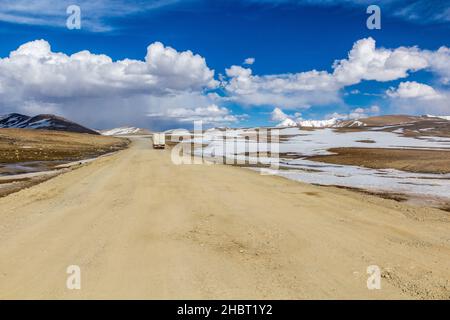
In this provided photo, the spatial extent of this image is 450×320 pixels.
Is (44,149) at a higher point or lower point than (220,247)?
higher

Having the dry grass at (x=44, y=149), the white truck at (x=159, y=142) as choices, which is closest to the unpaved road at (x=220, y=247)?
the dry grass at (x=44, y=149)

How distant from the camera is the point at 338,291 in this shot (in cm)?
754

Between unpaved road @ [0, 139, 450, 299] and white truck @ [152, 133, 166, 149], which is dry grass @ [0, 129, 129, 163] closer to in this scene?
white truck @ [152, 133, 166, 149]

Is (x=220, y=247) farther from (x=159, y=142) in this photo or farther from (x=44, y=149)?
(x=44, y=149)

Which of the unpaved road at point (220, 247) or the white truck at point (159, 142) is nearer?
the unpaved road at point (220, 247)

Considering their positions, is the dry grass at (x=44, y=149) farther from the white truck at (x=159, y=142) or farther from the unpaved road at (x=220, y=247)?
the unpaved road at (x=220, y=247)

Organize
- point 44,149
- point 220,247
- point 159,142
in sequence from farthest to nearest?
point 44,149, point 159,142, point 220,247

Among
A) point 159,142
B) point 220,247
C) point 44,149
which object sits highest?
point 159,142

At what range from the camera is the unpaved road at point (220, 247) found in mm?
7723

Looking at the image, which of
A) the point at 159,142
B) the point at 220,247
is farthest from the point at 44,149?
the point at 220,247

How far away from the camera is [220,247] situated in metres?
10.2

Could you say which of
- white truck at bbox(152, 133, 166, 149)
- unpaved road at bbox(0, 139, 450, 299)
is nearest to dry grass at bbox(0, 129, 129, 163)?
white truck at bbox(152, 133, 166, 149)

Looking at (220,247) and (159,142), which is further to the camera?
(159,142)
